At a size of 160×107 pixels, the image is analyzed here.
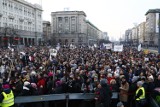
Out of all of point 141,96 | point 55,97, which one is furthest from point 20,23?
point 141,96

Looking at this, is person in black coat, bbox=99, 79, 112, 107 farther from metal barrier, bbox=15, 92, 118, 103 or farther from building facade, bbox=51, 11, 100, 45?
building facade, bbox=51, 11, 100, 45

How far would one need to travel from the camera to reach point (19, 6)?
290 ft

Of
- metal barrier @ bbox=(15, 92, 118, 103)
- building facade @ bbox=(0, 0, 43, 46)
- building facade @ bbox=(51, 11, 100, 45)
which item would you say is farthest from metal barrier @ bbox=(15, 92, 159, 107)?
building facade @ bbox=(51, 11, 100, 45)

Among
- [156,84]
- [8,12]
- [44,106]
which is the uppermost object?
[8,12]

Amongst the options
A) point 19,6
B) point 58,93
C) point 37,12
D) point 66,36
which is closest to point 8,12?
point 19,6

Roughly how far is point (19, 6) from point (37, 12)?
650 inches

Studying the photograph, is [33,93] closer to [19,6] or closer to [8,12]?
[8,12]

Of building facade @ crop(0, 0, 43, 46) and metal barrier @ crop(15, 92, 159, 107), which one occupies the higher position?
building facade @ crop(0, 0, 43, 46)

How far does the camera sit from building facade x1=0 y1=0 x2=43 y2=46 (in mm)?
73938

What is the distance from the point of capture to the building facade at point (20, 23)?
2911 inches

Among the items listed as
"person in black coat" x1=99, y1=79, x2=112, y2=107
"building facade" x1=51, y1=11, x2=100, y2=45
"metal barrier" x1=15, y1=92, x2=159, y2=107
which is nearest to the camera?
"person in black coat" x1=99, y1=79, x2=112, y2=107

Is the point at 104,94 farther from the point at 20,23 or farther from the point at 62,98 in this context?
the point at 20,23

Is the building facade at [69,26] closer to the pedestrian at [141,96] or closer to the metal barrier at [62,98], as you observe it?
the metal barrier at [62,98]

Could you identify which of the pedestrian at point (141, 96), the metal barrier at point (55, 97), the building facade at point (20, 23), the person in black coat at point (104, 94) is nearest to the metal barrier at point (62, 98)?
the metal barrier at point (55, 97)
